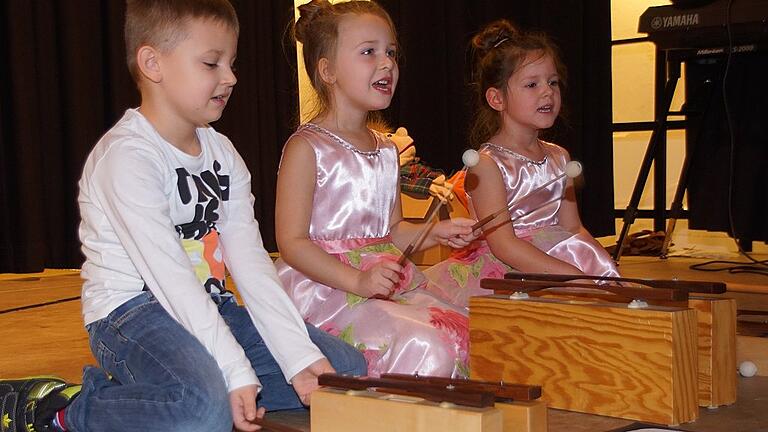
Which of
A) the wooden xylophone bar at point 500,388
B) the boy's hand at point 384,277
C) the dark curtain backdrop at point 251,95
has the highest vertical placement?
the dark curtain backdrop at point 251,95

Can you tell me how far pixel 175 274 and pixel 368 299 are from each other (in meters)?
0.61

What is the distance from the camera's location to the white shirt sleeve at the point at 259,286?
1650 mm

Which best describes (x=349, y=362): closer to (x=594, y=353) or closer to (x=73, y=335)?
(x=594, y=353)

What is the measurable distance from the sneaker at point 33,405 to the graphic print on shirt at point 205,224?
0.94 feet

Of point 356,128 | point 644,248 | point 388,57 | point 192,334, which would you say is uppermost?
point 388,57

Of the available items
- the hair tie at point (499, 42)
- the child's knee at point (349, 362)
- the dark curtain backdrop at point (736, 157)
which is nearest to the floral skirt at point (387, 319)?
the child's knee at point (349, 362)

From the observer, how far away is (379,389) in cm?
138

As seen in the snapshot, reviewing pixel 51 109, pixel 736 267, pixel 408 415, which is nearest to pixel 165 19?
pixel 408 415

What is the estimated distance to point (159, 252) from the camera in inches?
60.6

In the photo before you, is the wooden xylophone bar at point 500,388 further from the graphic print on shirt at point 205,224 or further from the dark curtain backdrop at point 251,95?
the dark curtain backdrop at point 251,95

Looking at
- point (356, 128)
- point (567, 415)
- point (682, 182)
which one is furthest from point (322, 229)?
point (682, 182)

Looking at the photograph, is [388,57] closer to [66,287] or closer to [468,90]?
[66,287]

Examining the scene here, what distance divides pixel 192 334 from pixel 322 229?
2.18ft

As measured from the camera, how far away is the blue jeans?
150 cm
